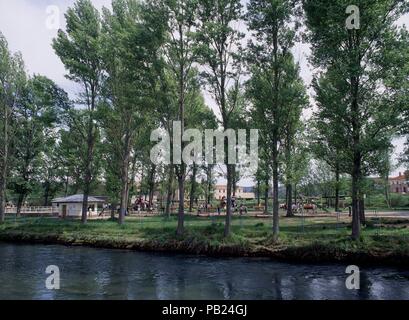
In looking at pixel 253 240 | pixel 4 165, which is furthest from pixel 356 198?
pixel 4 165

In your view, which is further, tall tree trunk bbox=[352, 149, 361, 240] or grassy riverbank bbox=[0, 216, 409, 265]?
tall tree trunk bbox=[352, 149, 361, 240]

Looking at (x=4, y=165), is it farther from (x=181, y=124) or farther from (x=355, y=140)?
(x=355, y=140)

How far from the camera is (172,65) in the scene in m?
32.7

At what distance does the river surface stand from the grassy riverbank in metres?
1.54

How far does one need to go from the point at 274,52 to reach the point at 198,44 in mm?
5933

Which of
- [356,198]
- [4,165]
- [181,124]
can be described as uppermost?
[181,124]

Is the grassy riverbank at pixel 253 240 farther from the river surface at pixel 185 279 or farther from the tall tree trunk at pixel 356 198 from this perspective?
the river surface at pixel 185 279

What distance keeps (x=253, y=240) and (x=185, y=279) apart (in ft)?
31.7

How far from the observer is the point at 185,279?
19469mm

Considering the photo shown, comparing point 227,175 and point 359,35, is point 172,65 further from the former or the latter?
point 359,35

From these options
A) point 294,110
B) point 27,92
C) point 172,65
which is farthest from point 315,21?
point 27,92

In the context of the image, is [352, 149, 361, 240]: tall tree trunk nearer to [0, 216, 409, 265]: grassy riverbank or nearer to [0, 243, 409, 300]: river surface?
[0, 216, 409, 265]: grassy riverbank

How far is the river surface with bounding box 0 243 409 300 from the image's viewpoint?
643 inches

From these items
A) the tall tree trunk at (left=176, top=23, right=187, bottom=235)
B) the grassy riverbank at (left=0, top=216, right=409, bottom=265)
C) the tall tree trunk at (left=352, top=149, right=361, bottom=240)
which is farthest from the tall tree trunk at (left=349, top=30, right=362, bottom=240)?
the tall tree trunk at (left=176, top=23, right=187, bottom=235)
